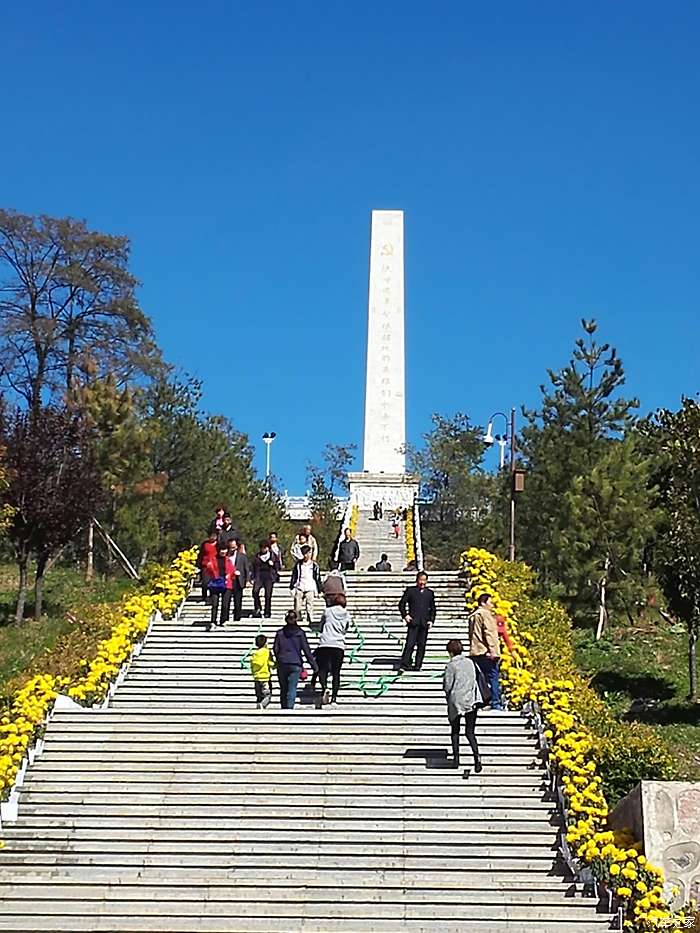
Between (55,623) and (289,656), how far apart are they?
988 centimetres

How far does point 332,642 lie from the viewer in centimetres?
1413

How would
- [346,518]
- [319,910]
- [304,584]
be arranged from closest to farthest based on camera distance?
[319,910], [304,584], [346,518]

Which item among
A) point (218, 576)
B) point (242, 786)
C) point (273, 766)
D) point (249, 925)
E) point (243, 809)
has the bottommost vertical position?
point (249, 925)

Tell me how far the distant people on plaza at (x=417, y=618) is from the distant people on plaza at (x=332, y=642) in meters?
1.30

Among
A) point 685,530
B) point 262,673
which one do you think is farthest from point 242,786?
point 685,530

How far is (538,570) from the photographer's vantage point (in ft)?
91.9

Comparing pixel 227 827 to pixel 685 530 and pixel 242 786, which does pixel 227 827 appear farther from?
pixel 685 530

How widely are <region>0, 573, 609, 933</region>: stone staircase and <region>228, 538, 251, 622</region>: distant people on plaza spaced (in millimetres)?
2899

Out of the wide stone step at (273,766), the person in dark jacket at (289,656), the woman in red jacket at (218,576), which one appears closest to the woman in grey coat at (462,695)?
the wide stone step at (273,766)

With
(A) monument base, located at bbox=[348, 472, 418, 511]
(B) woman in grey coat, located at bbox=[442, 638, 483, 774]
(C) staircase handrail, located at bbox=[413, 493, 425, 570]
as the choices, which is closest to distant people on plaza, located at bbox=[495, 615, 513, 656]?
(B) woman in grey coat, located at bbox=[442, 638, 483, 774]

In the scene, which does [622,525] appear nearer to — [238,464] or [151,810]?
[238,464]

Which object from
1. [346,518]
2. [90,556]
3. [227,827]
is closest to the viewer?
[227,827]

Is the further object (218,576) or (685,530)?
(685,530)

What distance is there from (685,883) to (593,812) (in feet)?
3.01
